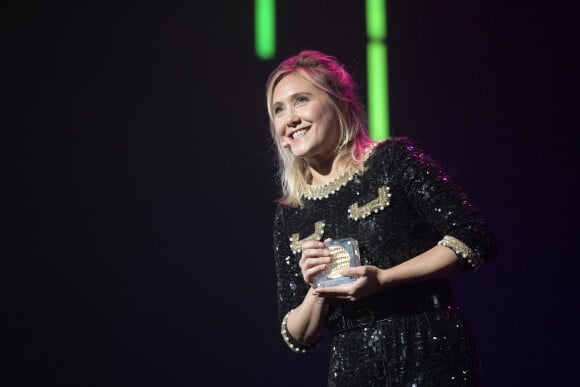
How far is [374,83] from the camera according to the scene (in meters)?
3.44

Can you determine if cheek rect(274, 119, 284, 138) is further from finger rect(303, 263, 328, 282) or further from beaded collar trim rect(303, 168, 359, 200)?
finger rect(303, 263, 328, 282)

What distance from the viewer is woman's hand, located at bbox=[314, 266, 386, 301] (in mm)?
1379

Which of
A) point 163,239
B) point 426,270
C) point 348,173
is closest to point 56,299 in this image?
point 163,239

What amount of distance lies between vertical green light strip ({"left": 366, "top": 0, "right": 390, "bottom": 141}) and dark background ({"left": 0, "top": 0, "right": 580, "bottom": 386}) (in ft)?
0.14

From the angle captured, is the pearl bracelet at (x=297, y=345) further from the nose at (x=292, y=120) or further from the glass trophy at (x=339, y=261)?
the nose at (x=292, y=120)

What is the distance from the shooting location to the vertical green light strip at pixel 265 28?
11.8ft

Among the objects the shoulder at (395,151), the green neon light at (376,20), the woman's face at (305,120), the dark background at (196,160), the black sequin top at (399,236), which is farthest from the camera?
the green neon light at (376,20)

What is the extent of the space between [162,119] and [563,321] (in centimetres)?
228

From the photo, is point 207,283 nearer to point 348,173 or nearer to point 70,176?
point 70,176

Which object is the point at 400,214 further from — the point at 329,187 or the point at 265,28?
the point at 265,28

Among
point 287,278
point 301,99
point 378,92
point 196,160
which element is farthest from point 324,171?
point 196,160

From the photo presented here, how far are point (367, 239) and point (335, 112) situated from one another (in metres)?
0.39

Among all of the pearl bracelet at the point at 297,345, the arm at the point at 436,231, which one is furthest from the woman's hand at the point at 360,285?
the pearl bracelet at the point at 297,345

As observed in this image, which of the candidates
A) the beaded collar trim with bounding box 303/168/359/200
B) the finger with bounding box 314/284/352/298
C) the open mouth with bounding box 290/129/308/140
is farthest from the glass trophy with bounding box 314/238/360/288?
the open mouth with bounding box 290/129/308/140
